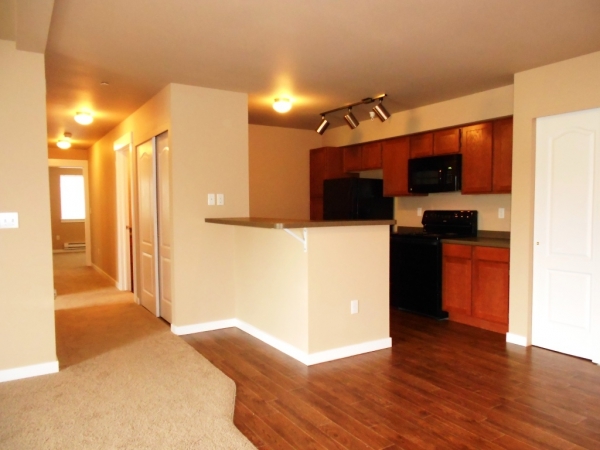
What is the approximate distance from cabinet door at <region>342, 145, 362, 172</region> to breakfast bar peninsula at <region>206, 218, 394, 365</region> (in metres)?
2.36

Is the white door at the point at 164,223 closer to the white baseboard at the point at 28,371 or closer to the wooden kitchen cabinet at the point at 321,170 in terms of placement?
the white baseboard at the point at 28,371

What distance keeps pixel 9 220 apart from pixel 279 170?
143 inches

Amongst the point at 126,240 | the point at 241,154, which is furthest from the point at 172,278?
the point at 126,240

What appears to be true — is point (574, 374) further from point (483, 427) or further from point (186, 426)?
point (186, 426)

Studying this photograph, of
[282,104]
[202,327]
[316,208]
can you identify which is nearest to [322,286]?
[202,327]

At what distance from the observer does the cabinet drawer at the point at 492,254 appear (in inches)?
156

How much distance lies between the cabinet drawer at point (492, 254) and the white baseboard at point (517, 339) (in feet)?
2.19

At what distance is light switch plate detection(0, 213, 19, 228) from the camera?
9.79 ft

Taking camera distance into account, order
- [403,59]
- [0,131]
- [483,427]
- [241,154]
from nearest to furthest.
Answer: [483,427], [0,131], [403,59], [241,154]

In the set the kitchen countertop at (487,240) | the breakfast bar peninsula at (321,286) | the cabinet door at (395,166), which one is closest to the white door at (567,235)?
the kitchen countertop at (487,240)

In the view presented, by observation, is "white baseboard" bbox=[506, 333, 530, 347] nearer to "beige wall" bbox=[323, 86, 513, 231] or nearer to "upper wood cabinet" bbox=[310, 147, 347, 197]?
"beige wall" bbox=[323, 86, 513, 231]

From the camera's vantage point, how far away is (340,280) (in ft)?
11.2

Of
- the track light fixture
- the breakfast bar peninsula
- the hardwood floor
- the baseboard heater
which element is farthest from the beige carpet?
the baseboard heater

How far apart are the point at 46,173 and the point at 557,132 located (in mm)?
4037
